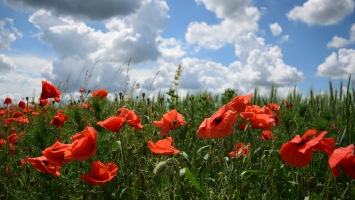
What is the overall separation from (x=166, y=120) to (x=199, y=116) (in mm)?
1879

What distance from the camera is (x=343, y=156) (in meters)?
1.27

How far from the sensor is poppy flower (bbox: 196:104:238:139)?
1.65m

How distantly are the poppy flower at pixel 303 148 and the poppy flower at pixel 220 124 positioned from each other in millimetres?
313

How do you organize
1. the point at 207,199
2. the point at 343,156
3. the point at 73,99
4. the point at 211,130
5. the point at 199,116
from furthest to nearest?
the point at 73,99, the point at 199,116, the point at 207,199, the point at 211,130, the point at 343,156

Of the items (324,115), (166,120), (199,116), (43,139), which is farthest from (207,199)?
(199,116)

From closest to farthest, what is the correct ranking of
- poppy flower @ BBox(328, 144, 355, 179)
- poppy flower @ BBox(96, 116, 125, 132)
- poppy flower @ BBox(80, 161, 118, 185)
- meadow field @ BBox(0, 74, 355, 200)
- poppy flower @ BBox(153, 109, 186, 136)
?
poppy flower @ BBox(328, 144, 355, 179)
meadow field @ BBox(0, 74, 355, 200)
poppy flower @ BBox(80, 161, 118, 185)
poppy flower @ BBox(96, 116, 125, 132)
poppy flower @ BBox(153, 109, 186, 136)

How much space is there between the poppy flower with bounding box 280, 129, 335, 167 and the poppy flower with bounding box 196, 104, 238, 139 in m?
0.31

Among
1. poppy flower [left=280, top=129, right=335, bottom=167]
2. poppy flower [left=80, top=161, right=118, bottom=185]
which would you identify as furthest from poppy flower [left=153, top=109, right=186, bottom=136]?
poppy flower [left=280, top=129, right=335, bottom=167]

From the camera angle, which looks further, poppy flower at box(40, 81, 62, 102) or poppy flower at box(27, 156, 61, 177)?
poppy flower at box(40, 81, 62, 102)

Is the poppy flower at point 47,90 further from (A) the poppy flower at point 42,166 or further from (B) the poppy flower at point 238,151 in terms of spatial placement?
(B) the poppy flower at point 238,151

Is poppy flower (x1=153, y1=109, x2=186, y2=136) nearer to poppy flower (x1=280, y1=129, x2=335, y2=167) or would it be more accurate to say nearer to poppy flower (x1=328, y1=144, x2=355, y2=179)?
poppy flower (x1=280, y1=129, x2=335, y2=167)

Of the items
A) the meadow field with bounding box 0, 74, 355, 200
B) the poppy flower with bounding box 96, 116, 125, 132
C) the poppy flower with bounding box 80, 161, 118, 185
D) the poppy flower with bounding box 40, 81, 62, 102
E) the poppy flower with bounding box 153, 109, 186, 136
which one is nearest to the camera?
the meadow field with bounding box 0, 74, 355, 200

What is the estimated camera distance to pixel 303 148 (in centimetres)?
135

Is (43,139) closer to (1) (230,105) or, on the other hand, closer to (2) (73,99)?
(1) (230,105)
